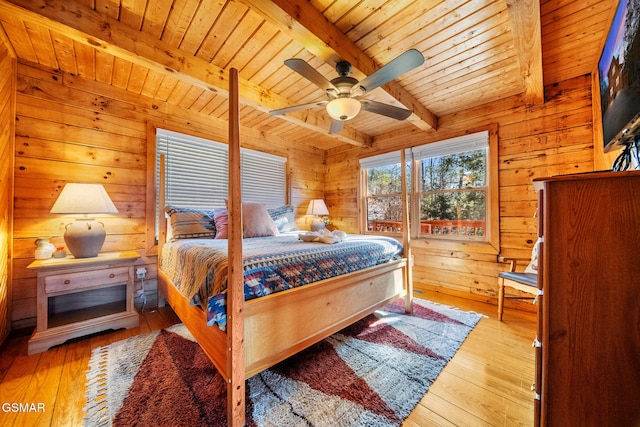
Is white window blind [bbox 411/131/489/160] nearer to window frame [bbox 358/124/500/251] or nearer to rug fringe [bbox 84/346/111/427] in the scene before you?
window frame [bbox 358/124/500/251]

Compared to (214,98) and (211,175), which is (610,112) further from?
(211,175)

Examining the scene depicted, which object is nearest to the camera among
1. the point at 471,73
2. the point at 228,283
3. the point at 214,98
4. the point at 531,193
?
the point at 228,283

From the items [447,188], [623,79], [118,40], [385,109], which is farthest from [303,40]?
[447,188]

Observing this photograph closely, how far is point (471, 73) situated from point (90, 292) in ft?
13.8

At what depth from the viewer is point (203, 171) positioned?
10.1 feet

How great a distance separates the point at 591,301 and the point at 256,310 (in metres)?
1.36

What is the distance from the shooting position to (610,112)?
3.97 ft

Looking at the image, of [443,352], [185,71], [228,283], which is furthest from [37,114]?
[443,352]

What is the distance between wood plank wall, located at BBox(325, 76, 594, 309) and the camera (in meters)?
2.28

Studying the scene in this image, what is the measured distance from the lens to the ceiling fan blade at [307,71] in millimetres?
1488

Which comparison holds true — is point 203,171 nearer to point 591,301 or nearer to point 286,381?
point 286,381

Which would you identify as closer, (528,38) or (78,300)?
(528,38)

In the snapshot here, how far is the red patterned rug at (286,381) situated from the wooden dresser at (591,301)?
2.37ft

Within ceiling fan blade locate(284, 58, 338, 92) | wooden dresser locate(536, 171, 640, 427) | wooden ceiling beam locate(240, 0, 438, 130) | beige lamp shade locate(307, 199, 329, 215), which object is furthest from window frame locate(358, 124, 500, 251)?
wooden dresser locate(536, 171, 640, 427)
